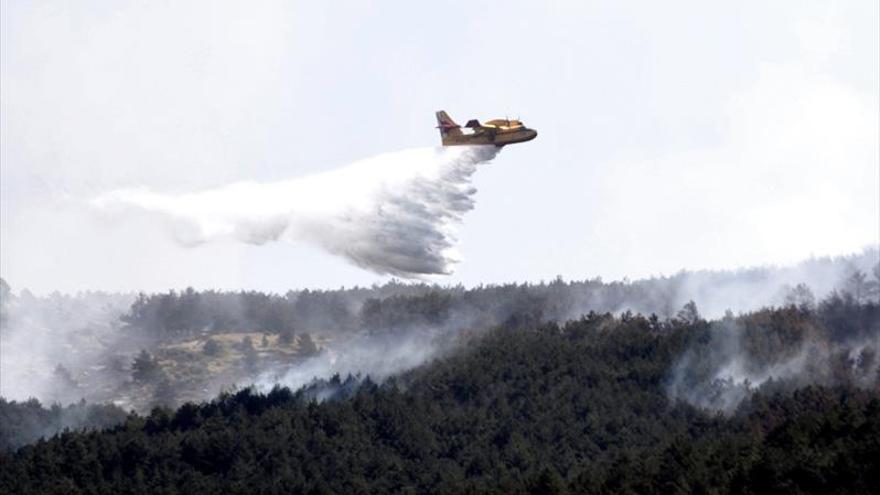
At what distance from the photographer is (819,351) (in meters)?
192

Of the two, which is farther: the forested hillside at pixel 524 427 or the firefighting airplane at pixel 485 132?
the forested hillside at pixel 524 427

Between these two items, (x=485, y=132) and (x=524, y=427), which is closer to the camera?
(x=485, y=132)

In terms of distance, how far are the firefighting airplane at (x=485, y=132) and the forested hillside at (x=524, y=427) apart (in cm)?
2594

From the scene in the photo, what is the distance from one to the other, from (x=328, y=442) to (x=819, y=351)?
160ft

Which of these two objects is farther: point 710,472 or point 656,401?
point 656,401

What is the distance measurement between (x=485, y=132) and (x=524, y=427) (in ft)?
189

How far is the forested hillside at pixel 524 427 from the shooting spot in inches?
5837

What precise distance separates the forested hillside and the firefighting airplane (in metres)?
25.9

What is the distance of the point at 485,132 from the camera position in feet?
414

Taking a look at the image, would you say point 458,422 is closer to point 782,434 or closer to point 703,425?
point 703,425

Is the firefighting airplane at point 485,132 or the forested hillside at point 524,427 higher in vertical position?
the firefighting airplane at point 485,132

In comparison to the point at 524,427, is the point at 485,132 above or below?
above

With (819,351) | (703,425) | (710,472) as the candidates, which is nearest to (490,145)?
(710,472)

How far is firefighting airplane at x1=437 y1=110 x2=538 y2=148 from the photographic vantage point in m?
125
